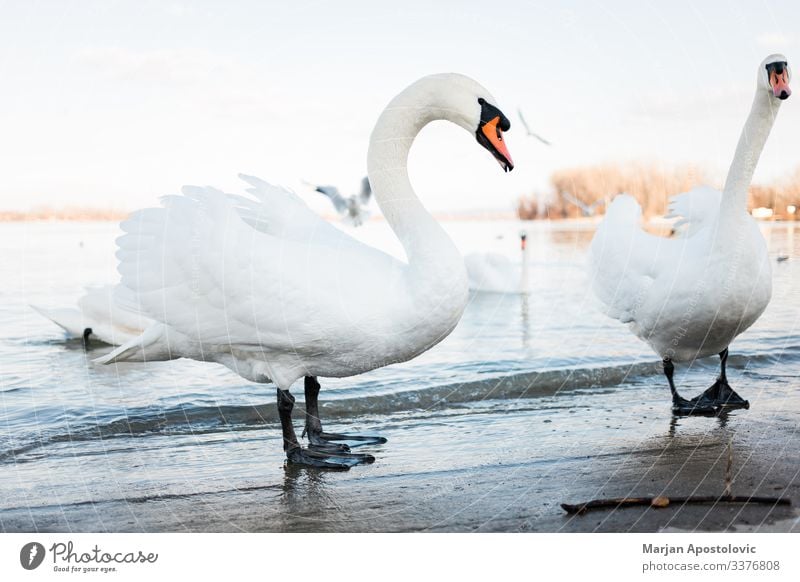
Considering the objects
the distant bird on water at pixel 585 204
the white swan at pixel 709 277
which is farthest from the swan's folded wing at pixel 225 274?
the distant bird on water at pixel 585 204

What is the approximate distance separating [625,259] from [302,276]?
64.8 inches

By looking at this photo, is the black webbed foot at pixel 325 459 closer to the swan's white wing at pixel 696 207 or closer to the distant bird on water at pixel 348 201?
the distant bird on water at pixel 348 201

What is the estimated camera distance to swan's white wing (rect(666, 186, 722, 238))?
4.22 metres

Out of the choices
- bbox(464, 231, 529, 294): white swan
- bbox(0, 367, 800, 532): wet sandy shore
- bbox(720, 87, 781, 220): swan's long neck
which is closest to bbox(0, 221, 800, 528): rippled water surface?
bbox(0, 367, 800, 532): wet sandy shore

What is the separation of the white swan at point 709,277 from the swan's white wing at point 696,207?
0.44 ft

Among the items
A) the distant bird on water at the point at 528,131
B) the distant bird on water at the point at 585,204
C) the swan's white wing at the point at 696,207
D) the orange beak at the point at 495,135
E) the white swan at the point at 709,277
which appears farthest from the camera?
the distant bird on water at the point at 585,204

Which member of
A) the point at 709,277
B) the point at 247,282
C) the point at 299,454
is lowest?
the point at 299,454

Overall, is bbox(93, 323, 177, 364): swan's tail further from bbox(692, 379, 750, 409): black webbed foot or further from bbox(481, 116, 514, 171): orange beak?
bbox(692, 379, 750, 409): black webbed foot

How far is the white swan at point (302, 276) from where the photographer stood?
307 centimetres

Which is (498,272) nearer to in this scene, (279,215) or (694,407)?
→ (694,407)

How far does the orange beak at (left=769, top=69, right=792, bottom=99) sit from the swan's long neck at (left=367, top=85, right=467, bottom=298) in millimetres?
1289

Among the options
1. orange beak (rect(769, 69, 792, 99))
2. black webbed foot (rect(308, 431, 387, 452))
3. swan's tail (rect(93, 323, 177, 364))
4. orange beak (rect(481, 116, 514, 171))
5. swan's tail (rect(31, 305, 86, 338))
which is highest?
orange beak (rect(769, 69, 792, 99))

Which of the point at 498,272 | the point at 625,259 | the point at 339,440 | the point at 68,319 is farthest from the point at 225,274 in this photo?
the point at 498,272

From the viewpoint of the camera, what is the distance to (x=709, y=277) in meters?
3.67
